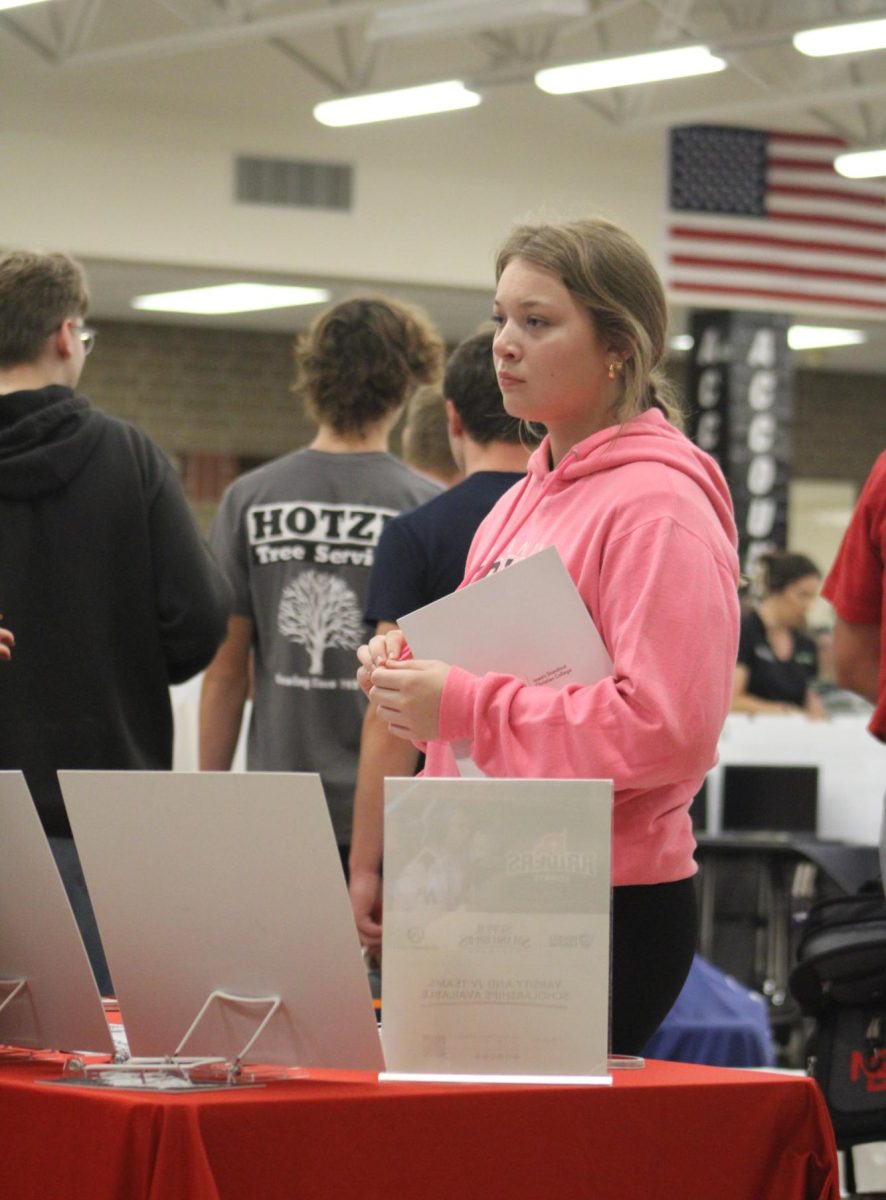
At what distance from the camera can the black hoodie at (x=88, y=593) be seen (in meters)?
2.67

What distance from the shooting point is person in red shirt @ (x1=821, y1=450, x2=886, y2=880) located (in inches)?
110

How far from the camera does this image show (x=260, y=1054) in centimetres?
163

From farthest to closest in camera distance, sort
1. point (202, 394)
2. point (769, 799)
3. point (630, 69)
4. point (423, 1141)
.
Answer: point (202, 394) < point (630, 69) < point (769, 799) < point (423, 1141)

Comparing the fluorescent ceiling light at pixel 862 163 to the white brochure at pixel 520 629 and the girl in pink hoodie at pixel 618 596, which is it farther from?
the white brochure at pixel 520 629

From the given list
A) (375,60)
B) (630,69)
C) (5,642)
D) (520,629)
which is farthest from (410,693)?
(375,60)

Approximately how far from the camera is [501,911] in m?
1.56

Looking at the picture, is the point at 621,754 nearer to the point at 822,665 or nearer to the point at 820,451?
the point at 822,665

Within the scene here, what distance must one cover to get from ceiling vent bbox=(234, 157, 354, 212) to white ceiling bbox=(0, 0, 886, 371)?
0.84 feet

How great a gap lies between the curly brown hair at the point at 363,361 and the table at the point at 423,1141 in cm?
178

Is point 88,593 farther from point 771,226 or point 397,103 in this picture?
point 771,226

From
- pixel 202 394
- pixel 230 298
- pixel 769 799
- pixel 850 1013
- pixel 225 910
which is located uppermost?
pixel 230 298

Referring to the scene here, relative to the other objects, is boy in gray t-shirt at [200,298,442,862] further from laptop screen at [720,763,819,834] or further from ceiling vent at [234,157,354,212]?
ceiling vent at [234,157,354,212]

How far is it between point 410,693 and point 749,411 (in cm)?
887

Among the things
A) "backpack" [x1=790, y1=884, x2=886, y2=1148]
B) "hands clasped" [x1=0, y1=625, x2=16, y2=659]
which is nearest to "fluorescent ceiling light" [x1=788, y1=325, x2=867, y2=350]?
"backpack" [x1=790, y1=884, x2=886, y2=1148]
